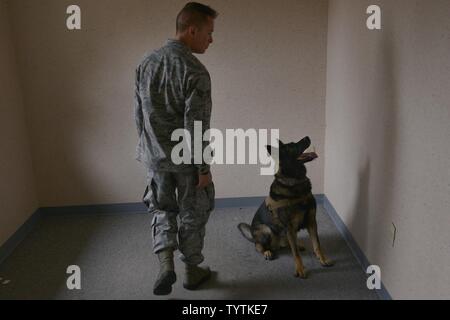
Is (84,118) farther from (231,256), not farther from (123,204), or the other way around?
(231,256)

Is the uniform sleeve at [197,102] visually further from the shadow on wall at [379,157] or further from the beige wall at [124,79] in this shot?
the beige wall at [124,79]

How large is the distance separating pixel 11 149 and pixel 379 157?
2.37 metres

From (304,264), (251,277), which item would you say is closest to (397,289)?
(304,264)

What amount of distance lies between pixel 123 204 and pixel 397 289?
7.02 ft

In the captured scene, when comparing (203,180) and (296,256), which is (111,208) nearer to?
(203,180)

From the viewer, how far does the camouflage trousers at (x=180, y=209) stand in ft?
6.89

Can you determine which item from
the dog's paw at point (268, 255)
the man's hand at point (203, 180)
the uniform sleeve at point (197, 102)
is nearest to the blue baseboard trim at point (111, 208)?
the dog's paw at point (268, 255)

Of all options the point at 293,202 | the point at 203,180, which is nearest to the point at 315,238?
the point at 293,202

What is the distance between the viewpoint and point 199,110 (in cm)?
190

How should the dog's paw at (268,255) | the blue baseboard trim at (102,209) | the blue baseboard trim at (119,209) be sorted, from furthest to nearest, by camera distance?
the blue baseboard trim at (102,209)
the blue baseboard trim at (119,209)
the dog's paw at (268,255)

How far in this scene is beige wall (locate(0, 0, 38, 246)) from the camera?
8.96ft

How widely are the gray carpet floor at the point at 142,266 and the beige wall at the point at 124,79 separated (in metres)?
0.40

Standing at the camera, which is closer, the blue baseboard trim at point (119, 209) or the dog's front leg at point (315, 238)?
the dog's front leg at point (315, 238)

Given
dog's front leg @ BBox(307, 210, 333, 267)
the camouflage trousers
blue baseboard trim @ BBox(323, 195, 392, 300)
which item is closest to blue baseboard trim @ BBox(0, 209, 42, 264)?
the camouflage trousers
